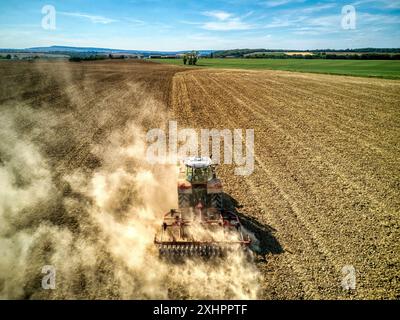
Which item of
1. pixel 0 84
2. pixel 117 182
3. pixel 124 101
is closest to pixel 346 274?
pixel 117 182

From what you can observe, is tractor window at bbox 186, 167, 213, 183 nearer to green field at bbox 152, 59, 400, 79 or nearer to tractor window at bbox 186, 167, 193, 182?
tractor window at bbox 186, 167, 193, 182

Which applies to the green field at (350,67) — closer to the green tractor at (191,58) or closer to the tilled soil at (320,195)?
the green tractor at (191,58)

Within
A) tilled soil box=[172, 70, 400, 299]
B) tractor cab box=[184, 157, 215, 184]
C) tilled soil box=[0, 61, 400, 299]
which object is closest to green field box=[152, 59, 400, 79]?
tilled soil box=[0, 61, 400, 299]

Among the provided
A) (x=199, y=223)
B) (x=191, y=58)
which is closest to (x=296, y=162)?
(x=199, y=223)

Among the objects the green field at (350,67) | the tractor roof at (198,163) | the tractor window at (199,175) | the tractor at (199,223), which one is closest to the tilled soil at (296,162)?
the tractor at (199,223)
